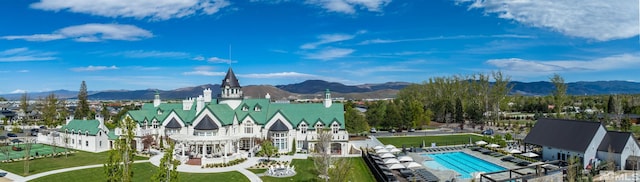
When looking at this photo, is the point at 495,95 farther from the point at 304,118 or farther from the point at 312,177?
the point at 312,177

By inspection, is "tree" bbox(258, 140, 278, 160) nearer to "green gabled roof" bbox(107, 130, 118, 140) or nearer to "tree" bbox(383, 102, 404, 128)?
"green gabled roof" bbox(107, 130, 118, 140)

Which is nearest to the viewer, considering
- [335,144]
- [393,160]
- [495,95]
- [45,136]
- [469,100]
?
[393,160]

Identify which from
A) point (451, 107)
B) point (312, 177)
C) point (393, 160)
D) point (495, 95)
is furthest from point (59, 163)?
point (495, 95)

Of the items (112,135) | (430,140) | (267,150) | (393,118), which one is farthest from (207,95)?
(393,118)

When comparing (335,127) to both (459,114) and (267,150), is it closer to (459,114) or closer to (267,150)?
(267,150)

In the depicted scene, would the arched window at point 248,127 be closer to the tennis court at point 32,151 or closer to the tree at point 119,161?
→ the tennis court at point 32,151

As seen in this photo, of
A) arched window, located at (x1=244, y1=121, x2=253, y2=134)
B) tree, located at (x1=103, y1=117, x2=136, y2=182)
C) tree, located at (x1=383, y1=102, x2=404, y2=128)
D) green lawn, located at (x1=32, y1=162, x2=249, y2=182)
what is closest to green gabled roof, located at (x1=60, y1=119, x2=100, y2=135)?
green lawn, located at (x1=32, y1=162, x2=249, y2=182)
